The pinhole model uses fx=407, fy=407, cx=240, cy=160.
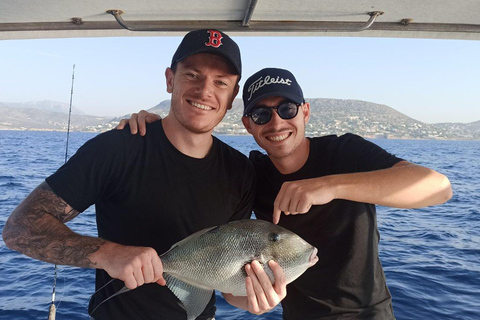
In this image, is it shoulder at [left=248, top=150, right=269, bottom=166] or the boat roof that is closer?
the boat roof

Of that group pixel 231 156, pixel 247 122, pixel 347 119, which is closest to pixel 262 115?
pixel 247 122

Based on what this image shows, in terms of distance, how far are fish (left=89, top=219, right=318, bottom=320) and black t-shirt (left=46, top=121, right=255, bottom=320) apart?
327 millimetres

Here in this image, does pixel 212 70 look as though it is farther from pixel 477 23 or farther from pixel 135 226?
pixel 477 23

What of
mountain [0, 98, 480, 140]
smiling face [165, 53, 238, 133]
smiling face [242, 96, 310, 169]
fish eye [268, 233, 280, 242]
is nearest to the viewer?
fish eye [268, 233, 280, 242]

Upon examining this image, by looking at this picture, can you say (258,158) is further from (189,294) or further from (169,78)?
(189,294)

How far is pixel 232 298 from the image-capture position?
3008 millimetres

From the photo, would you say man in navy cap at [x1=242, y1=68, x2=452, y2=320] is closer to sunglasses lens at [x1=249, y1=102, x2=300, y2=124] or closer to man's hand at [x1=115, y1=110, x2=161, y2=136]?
sunglasses lens at [x1=249, y1=102, x2=300, y2=124]

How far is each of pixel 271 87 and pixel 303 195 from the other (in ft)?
3.24

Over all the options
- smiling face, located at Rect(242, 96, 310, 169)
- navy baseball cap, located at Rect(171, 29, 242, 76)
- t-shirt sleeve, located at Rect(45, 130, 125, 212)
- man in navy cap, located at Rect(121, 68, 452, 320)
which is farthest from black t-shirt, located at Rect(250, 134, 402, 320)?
t-shirt sleeve, located at Rect(45, 130, 125, 212)

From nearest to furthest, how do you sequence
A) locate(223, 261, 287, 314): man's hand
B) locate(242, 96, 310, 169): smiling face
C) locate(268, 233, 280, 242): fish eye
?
locate(223, 261, 287, 314): man's hand, locate(268, 233, 280, 242): fish eye, locate(242, 96, 310, 169): smiling face

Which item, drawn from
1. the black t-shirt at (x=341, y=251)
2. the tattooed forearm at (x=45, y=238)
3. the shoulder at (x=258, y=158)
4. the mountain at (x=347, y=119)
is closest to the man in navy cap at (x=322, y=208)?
the black t-shirt at (x=341, y=251)

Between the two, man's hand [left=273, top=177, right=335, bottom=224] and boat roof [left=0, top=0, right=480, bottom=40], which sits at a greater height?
boat roof [left=0, top=0, right=480, bottom=40]

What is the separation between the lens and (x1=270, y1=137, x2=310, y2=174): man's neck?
301 centimetres

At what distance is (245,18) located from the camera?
3275mm
